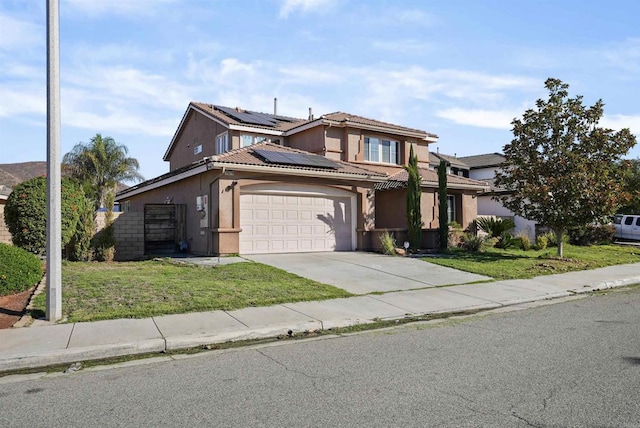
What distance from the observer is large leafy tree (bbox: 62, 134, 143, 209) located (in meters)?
36.9

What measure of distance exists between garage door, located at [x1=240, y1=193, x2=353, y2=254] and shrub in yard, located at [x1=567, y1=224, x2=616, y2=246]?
1330 cm

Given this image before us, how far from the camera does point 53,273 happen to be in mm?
7570

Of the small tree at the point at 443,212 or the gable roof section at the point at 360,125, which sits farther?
the gable roof section at the point at 360,125

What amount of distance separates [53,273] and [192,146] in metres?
22.2

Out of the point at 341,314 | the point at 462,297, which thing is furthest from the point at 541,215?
the point at 341,314

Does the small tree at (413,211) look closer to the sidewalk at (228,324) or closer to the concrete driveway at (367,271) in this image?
the concrete driveway at (367,271)

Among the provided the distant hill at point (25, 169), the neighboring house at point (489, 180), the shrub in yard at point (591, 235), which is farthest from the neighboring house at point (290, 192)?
the distant hill at point (25, 169)

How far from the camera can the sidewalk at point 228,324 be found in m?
6.36

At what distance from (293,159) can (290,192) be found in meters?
1.28

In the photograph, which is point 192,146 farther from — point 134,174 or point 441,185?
point 441,185

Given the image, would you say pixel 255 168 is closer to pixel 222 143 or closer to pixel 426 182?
pixel 222 143

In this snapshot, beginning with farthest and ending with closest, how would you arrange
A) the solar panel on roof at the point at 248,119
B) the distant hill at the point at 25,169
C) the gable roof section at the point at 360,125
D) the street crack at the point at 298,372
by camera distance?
the distant hill at the point at 25,169, the solar panel on roof at the point at 248,119, the gable roof section at the point at 360,125, the street crack at the point at 298,372

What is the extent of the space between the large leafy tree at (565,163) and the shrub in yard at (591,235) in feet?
27.1

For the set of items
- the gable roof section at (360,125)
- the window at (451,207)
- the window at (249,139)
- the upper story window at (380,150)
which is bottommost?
the window at (451,207)
